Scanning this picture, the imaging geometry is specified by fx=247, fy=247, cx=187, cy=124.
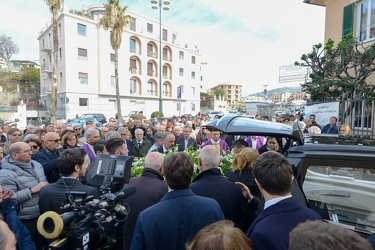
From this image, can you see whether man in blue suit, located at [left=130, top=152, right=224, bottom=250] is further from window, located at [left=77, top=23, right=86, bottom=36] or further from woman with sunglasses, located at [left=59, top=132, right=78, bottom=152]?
window, located at [left=77, top=23, right=86, bottom=36]

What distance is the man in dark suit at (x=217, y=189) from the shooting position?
248cm

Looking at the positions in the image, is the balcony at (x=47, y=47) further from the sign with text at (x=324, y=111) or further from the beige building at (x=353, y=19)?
the sign with text at (x=324, y=111)

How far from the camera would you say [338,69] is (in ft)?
33.0

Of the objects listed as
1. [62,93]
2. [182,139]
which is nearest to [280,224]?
[182,139]

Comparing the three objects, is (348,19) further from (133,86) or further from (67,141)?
(133,86)

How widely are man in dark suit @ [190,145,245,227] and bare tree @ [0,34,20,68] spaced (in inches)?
2376

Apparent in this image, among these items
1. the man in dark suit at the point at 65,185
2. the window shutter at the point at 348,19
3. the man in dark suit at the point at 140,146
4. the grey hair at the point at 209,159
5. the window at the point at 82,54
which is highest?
the window at the point at 82,54

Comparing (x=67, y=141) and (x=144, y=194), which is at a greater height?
(x=67, y=141)

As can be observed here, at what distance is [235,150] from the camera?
14.3ft

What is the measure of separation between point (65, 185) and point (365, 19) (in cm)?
1405

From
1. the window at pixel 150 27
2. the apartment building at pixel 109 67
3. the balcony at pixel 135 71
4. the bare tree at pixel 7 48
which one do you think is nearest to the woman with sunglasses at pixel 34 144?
the apartment building at pixel 109 67

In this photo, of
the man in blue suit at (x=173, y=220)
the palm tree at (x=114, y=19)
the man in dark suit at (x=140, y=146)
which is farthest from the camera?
the palm tree at (x=114, y=19)

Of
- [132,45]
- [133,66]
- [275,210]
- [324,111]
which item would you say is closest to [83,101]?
[133,66]

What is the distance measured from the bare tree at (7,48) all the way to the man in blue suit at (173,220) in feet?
199
